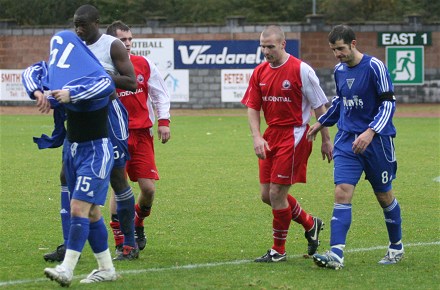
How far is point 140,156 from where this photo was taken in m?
9.89

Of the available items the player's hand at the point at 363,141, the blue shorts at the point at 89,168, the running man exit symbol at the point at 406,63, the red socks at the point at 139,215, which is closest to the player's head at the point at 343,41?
the player's hand at the point at 363,141

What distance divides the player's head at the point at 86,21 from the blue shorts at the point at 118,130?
0.69 metres

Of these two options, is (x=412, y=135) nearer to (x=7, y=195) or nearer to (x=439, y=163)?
(x=439, y=163)

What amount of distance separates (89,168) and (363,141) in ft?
7.64

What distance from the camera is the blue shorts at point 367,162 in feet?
29.2

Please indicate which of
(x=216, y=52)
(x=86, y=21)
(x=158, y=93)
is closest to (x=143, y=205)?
(x=158, y=93)

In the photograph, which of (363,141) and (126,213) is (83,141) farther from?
(363,141)

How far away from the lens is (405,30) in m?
39.4

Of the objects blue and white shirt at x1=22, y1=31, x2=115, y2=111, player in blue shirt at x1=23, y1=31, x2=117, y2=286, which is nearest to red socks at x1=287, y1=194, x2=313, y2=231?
player in blue shirt at x1=23, y1=31, x2=117, y2=286

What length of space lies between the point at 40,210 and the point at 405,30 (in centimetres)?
2843

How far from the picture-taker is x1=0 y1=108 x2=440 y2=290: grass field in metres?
8.41

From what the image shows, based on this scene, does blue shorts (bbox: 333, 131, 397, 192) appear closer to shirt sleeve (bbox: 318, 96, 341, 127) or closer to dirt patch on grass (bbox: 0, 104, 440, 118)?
shirt sleeve (bbox: 318, 96, 341, 127)

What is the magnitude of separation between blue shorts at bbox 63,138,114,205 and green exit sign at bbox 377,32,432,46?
3178 centimetres

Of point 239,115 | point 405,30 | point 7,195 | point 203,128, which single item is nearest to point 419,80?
point 405,30
